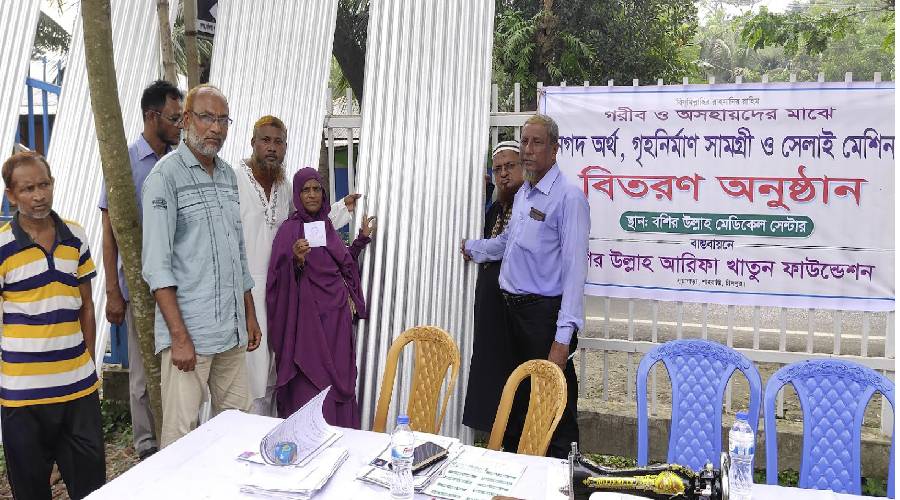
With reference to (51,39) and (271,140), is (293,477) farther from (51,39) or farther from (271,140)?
(51,39)

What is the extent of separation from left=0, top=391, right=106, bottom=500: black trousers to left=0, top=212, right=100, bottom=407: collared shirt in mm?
59

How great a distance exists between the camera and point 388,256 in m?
3.67

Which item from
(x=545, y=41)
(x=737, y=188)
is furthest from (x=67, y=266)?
(x=545, y=41)

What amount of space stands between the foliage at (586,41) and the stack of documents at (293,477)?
9.62m

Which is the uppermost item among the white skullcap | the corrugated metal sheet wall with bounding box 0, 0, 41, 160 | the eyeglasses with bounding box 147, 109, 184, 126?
the corrugated metal sheet wall with bounding box 0, 0, 41, 160

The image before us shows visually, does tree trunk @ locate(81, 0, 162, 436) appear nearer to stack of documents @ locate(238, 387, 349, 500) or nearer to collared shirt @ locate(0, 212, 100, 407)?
collared shirt @ locate(0, 212, 100, 407)

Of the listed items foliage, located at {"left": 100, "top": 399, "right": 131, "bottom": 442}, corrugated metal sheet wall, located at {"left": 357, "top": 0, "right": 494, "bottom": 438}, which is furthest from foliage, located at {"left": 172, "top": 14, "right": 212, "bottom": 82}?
corrugated metal sheet wall, located at {"left": 357, "top": 0, "right": 494, "bottom": 438}

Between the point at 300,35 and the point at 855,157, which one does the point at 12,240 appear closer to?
the point at 300,35

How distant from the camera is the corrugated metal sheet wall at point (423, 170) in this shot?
12.0 ft

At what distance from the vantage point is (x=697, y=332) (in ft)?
25.3

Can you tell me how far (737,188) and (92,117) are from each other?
3.78 meters

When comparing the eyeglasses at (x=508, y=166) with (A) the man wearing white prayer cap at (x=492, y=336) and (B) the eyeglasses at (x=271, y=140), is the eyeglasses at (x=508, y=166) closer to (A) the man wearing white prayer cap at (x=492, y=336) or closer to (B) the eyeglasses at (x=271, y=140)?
(A) the man wearing white prayer cap at (x=492, y=336)

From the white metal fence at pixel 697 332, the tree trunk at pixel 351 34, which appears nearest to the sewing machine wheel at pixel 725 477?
the white metal fence at pixel 697 332

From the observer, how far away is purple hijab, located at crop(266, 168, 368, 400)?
125 inches
